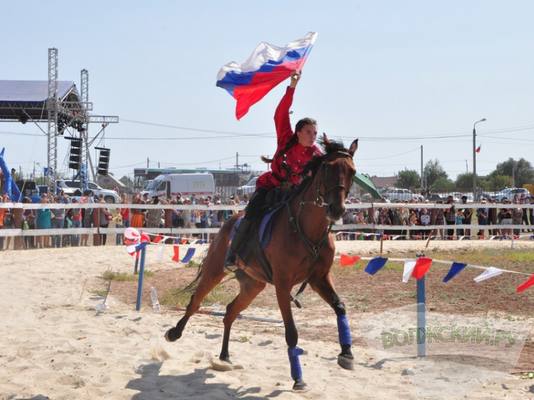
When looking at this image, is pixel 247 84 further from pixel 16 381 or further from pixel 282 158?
pixel 16 381

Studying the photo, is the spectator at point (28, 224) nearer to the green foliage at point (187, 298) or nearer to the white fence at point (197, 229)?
the white fence at point (197, 229)

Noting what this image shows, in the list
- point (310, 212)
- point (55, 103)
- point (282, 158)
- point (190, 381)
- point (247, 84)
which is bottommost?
point (190, 381)

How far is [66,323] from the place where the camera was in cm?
971

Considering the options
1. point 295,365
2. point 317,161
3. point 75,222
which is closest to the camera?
point 295,365

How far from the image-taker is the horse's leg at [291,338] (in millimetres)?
6660

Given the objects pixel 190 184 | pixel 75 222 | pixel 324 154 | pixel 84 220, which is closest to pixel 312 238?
pixel 324 154

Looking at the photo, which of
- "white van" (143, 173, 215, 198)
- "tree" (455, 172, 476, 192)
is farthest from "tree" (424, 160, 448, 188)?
"white van" (143, 173, 215, 198)

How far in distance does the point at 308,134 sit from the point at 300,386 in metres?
2.65

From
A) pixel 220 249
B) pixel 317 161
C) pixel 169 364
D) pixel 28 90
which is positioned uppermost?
pixel 28 90

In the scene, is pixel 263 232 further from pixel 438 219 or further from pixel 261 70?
pixel 438 219

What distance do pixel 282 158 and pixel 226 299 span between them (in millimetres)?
5732

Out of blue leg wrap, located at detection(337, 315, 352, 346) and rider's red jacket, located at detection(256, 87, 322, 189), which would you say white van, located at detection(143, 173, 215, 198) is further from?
blue leg wrap, located at detection(337, 315, 352, 346)

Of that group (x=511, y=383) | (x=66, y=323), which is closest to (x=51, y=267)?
(x=66, y=323)

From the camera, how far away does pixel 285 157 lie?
25.4ft
